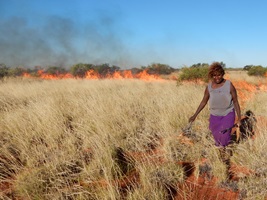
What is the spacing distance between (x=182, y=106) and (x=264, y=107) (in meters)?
2.53

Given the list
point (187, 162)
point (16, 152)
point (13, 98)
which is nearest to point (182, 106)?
point (187, 162)

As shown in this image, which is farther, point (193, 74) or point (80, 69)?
point (80, 69)

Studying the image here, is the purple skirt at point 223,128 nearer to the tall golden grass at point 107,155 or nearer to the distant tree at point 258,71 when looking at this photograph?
the tall golden grass at point 107,155

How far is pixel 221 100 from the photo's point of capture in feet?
15.9

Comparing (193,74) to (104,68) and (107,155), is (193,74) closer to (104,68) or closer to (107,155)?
(107,155)

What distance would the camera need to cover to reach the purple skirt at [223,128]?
4770 millimetres

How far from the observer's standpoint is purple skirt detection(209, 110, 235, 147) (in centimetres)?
477

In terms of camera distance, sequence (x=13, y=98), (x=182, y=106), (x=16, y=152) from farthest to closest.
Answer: (x=13, y=98), (x=182, y=106), (x=16, y=152)

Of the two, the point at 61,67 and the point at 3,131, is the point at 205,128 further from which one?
the point at 61,67

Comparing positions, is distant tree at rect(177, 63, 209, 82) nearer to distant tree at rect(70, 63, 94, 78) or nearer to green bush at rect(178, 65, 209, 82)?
green bush at rect(178, 65, 209, 82)

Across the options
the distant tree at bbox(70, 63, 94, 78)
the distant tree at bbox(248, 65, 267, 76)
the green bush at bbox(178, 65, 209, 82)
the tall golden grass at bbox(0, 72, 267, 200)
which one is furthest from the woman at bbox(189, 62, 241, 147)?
the distant tree at bbox(70, 63, 94, 78)

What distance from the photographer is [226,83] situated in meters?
4.80

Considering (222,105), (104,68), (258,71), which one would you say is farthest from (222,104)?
(104,68)

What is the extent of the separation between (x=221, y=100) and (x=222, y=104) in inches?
3.2
